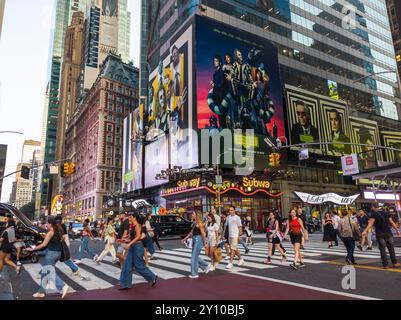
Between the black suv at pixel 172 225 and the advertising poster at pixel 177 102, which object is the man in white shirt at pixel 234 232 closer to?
the black suv at pixel 172 225

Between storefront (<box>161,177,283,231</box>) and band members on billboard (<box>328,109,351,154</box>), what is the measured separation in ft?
54.7

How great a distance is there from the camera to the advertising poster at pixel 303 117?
158ft

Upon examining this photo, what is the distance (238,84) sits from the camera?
137 feet

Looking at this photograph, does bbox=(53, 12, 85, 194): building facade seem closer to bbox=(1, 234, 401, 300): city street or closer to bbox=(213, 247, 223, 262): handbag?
bbox=(1, 234, 401, 300): city street

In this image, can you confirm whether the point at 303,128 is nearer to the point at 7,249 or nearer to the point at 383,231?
the point at 383,231

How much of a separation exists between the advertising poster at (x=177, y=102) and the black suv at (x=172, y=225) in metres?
11.3

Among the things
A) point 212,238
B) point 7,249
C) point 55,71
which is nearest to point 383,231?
point 212,238

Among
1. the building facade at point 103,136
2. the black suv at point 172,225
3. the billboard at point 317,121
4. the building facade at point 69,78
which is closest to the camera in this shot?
the black suv at point 172,225

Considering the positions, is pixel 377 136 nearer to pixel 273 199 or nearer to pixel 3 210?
pixel 273 199

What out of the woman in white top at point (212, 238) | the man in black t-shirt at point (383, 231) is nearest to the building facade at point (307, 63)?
the woman in white top at point (212, 238)

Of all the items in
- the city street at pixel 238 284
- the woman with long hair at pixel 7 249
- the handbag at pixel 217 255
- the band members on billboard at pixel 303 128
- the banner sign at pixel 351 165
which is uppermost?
the band members on billboard at pixel 303 128

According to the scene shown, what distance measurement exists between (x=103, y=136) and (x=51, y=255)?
3032 inches
